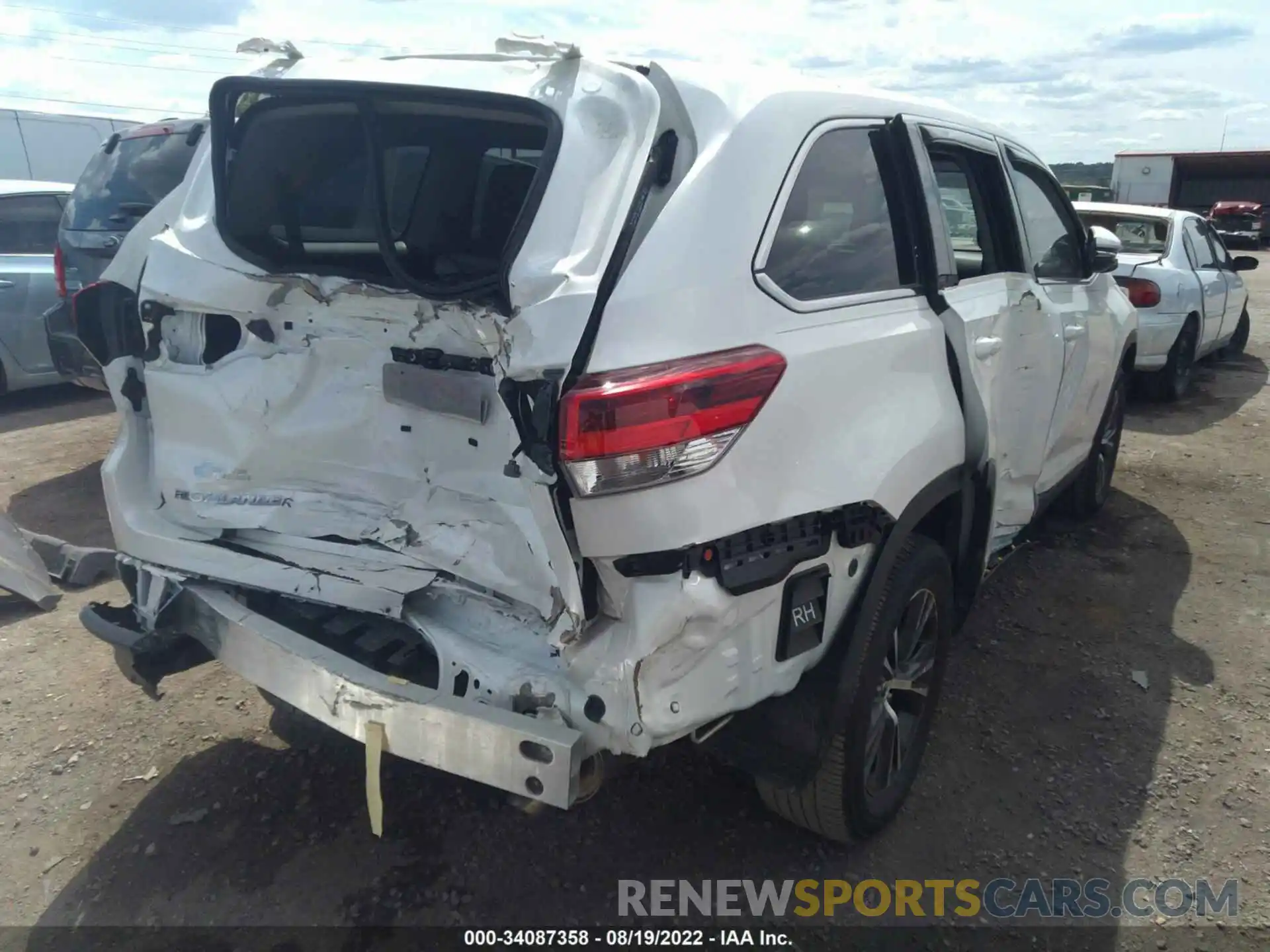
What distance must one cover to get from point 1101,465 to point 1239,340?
22.6 ft

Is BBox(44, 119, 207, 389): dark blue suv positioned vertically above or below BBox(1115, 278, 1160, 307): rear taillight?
above

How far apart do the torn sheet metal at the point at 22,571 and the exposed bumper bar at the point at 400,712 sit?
78.9 inches

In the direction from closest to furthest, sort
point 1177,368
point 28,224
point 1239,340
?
point 28,224 < point 1177,368 < point 1239,340

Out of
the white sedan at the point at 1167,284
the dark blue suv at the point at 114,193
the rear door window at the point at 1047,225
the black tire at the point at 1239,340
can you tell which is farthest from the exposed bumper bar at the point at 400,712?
the black tire at the point at 1239,340

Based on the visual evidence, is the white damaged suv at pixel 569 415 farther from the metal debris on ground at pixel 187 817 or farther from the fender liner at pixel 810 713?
the metal debris on ground at pixel 187 817

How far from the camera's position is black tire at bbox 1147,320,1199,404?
7.96 meters

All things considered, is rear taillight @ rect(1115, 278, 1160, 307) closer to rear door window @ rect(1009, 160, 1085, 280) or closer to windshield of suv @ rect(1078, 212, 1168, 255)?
windshield of suv @ rect(1078, 212, 1168, 255)

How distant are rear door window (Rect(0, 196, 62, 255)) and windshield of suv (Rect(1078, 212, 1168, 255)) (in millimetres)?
8408

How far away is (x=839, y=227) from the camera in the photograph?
7.64ft

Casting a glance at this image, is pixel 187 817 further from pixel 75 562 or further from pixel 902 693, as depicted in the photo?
pixel 902 693

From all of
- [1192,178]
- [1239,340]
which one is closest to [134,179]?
[1239,340]

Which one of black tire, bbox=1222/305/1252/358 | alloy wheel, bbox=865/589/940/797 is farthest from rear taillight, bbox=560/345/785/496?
black tire, bbox=1222/305/1252/358

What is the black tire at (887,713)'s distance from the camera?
2.40m

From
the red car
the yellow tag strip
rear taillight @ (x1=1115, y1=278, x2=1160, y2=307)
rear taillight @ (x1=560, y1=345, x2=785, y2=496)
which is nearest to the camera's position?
rear taillight @ (x1=560, y1=345, x2=785, y2=496)
